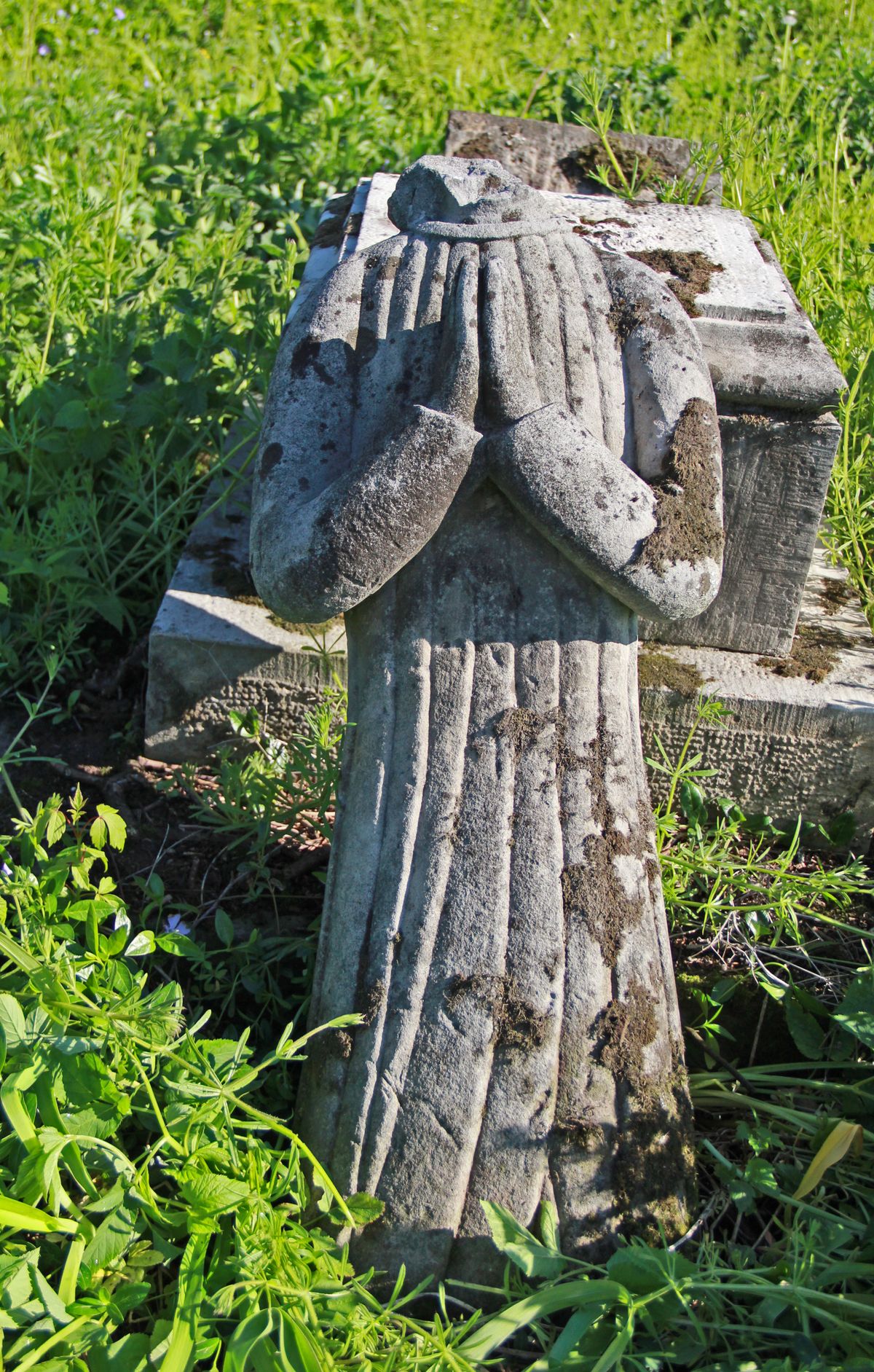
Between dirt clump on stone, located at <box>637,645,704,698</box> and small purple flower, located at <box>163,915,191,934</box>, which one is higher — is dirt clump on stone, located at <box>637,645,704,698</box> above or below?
above

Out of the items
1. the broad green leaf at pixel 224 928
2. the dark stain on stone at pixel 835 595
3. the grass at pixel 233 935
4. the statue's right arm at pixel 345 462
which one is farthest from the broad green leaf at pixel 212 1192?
the dark stain on stone at pixel 835 595

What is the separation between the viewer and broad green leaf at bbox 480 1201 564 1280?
5.57ft

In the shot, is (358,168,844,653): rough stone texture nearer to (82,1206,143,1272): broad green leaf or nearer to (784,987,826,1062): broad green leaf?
(784,987,826,1062): broad green leaf

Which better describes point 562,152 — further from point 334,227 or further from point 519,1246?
point 519,1246

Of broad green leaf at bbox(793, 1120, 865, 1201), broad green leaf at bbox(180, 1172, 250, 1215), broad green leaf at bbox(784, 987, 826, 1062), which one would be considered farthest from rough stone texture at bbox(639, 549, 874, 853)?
broad green leaf at bbox(180, 1172, 250, 1215)

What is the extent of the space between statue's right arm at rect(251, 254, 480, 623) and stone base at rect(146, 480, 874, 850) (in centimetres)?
75

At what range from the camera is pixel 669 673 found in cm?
270

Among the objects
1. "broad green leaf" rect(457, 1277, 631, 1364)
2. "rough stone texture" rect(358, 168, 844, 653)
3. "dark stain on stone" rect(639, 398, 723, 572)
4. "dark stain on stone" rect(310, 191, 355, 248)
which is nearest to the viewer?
"broad green leaf" rect(457, 1277, 631, 1364)

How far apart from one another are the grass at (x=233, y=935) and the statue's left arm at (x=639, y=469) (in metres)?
0.76

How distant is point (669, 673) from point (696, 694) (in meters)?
0.08

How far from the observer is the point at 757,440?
2504mm

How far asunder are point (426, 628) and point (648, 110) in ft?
13.8

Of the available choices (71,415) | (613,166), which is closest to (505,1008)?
(71,415)

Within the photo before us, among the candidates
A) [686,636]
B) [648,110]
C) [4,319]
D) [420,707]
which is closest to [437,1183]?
[420,707]
